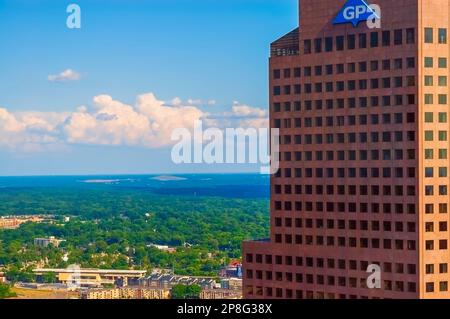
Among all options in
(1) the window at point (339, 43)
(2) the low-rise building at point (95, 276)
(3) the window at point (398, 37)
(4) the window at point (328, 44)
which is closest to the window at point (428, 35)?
(3) the window at point (398, 37)

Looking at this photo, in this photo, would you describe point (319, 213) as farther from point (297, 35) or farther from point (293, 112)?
point (297, 35)

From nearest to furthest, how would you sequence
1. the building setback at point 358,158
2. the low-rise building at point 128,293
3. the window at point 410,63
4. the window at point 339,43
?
the building setback at point 358,158 → the window at point 410,63 → the window at point 339,43 → the low-rise building at point 128,293

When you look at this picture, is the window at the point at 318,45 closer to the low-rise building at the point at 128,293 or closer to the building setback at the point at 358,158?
the building setback at the point at 358,158

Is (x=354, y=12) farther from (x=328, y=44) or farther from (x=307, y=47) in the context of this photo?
(x=307, y=47)

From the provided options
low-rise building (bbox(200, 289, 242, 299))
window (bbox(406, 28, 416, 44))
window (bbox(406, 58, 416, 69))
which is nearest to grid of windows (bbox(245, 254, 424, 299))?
window (bbox(406, 58, 416, 69))

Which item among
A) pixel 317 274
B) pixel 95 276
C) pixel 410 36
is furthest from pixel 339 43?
pixel 95 276

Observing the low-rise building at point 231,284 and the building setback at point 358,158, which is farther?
the low-rise building at point 231,284
